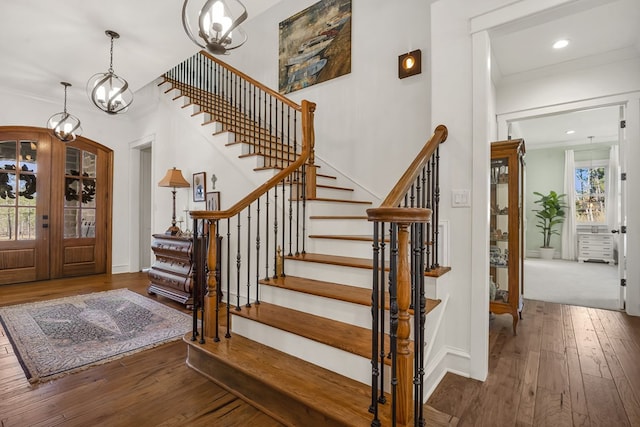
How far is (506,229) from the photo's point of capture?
3.02 meters

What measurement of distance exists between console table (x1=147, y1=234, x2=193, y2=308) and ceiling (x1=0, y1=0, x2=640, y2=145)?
6.97ft

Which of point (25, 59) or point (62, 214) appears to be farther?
point (62, 214)

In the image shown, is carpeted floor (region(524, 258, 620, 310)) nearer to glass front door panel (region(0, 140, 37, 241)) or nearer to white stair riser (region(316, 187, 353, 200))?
white stair riser (region(316, 187, 353, 200))

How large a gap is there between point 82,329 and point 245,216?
188cm

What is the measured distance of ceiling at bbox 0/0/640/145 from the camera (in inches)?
106

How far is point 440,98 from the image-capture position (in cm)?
230

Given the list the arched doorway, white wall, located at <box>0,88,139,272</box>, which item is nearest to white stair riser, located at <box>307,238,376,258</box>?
white wall, located at <box>0,88,139,272</box>

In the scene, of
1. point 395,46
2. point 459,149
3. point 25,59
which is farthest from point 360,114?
point 25,59

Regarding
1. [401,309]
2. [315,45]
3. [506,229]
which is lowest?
[401,309]

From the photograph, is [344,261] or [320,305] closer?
[320,305]

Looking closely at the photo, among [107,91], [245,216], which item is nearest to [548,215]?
[245,216]

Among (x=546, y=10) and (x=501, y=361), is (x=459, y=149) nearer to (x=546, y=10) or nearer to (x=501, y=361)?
(x=546, y=10)

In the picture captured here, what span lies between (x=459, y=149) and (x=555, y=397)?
5.39ft

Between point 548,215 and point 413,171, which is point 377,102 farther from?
point 548,215
